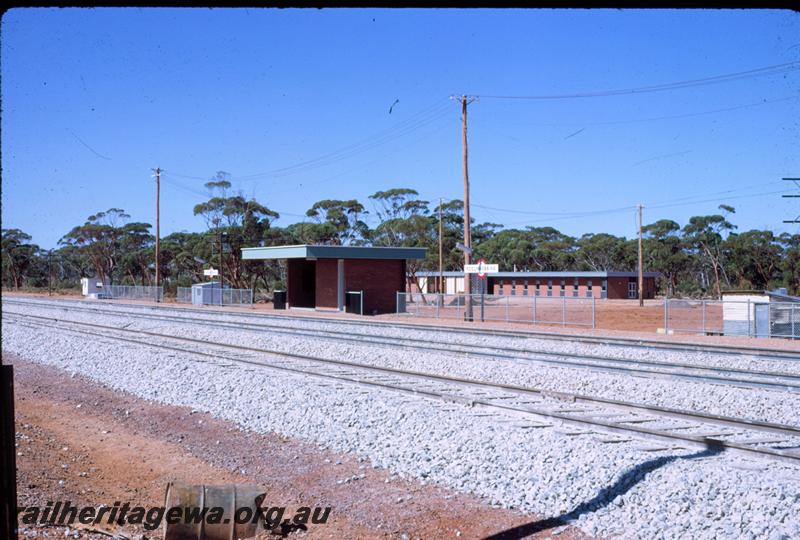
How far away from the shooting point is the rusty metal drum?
20.2 ft

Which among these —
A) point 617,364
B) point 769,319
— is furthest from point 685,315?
point 617,364

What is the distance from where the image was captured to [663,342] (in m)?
22.0

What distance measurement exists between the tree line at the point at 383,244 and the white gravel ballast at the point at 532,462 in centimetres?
5516

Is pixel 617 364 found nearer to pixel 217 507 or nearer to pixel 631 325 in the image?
pixel 217 507

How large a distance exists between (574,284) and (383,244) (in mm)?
21557

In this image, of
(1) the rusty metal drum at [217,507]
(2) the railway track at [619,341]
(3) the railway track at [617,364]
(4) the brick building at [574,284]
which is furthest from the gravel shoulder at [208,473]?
(4) the brick building at [574,284]

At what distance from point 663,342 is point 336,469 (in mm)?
16150

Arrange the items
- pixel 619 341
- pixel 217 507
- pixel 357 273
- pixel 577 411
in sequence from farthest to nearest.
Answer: pixel 357 273, pixel 619 341, pixel 577 411, pixel 217 507

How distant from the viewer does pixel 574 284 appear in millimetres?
75062

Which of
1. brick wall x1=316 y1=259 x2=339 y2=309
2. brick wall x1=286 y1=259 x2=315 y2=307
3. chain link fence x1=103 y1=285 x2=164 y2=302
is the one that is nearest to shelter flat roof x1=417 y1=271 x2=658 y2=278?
brick wall x1=286 y1=259 x2=315 y2=307

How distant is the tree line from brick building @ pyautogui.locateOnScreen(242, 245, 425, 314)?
24.3 meters

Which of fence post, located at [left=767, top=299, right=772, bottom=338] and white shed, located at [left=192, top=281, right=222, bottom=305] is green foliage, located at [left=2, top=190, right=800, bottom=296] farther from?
fence post, located at [left=767, top=299, right=772, bottom=338]

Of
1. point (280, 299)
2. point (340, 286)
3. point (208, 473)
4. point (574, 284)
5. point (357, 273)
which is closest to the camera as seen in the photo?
point (208, 473)

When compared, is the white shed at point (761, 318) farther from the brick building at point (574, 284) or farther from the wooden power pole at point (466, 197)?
the brick building at point (574, 284)
